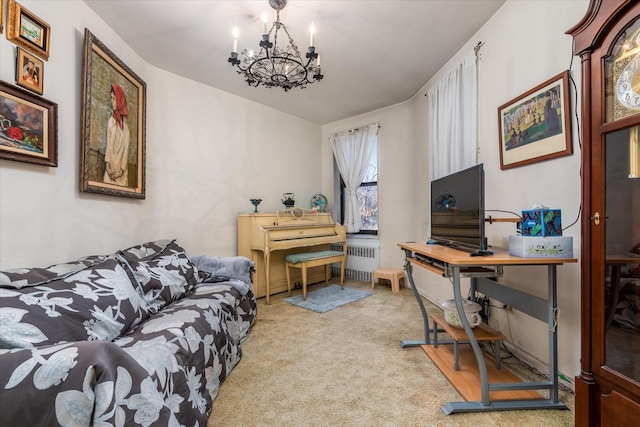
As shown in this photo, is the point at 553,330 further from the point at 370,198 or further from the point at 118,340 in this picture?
the point at 370,198

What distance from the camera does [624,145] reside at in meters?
1.11

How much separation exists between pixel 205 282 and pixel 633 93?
9.53 ft

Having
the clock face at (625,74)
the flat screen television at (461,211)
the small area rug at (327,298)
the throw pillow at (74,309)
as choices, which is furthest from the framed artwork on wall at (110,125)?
the clock face at (625,74)

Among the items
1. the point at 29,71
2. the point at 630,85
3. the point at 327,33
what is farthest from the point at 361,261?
the point at 29,71

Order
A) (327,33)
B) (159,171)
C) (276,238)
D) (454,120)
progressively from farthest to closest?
(276,238) < (159,171) < (454,120) < (327,33)

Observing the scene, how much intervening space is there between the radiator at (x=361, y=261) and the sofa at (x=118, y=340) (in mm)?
2352

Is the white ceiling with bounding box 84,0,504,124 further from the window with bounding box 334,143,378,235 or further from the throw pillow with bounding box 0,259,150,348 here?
the throw pillow with bounding box 0,259,150,348

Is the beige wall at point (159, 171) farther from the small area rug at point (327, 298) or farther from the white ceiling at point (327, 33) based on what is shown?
the small area rug at point (327, 298)

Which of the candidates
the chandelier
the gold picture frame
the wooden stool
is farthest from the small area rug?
the gold picture frame

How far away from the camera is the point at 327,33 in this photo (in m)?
2.43

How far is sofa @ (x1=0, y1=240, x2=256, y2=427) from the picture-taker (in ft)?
2.53

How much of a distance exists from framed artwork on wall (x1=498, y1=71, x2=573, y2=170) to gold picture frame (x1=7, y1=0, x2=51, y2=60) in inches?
122

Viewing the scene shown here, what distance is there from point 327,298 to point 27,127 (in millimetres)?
3083

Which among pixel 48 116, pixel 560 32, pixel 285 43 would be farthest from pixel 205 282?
pixel 560 32
